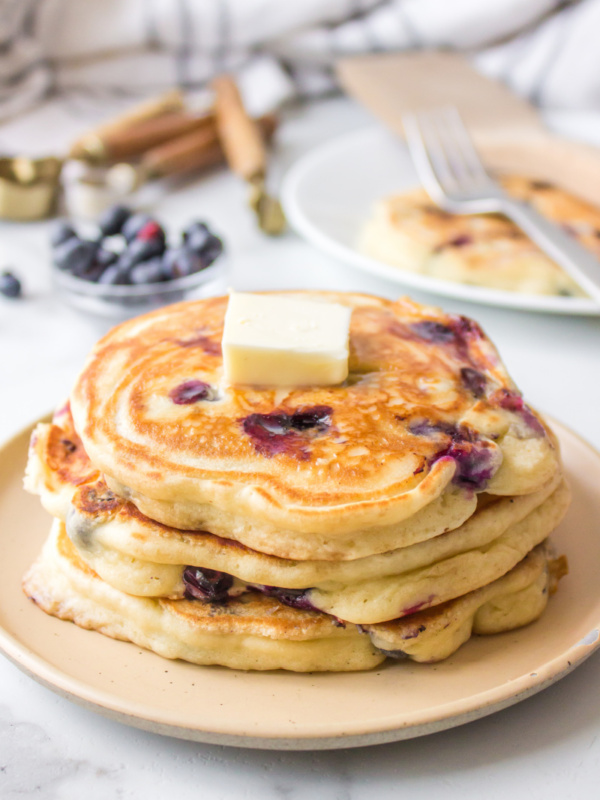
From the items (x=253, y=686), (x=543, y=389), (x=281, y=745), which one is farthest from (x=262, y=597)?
(x=543, y=389)

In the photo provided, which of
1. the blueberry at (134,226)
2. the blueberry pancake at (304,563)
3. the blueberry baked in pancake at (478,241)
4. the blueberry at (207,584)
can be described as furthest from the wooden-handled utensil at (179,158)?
the blueberry at (207,584)

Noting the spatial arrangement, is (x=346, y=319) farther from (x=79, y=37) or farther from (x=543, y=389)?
(x=79, y=37)

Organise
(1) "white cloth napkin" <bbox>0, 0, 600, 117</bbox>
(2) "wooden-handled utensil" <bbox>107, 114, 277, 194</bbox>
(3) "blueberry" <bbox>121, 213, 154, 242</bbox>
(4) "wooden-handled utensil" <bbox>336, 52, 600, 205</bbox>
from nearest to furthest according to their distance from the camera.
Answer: (3) "blueberry" <bbox>121, 213, 154, 242</bbox>, (4) "wooden-handled utensil" <bbox>336, 52, 600, 205</bbox>, (2) "wooden-handled utensil" <bbox>107, 114, 277, 194</bbox>, (1) "white cloth napkin" <bbox>0, 0, 600, 117</bbox>

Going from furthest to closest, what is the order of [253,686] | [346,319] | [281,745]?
[346,319] → [253,686] → [281,745]

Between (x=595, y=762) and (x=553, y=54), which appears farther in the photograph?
(x=553, y=54)

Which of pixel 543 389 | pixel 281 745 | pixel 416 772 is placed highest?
pixel 281 745

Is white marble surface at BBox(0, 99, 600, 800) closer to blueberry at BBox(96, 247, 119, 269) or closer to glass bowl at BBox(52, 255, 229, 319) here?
glass bowl at BBox(52, 255, 229, 319)

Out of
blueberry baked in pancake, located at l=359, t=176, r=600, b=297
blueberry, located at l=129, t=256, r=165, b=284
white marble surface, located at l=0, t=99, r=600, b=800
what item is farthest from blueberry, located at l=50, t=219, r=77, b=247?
white marble surface, located at l=0, t=99, r=600, b=800

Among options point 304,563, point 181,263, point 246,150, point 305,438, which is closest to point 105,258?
point 181,263
